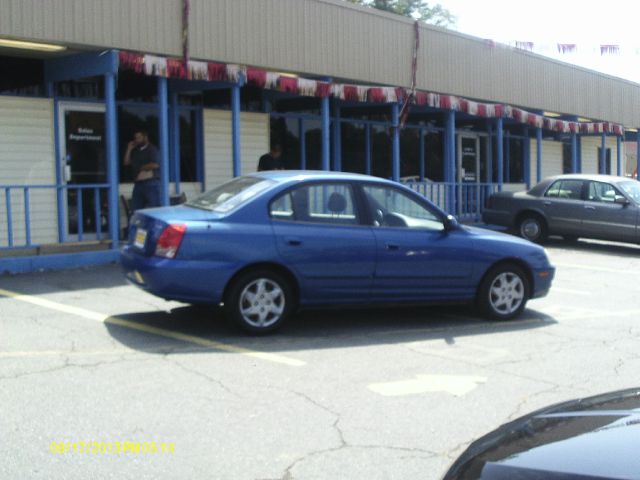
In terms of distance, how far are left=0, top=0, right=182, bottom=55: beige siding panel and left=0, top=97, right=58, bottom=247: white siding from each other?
196 cm

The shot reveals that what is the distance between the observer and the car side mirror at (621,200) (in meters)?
15.7

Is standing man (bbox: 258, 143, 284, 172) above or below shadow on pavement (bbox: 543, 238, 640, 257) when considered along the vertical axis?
above

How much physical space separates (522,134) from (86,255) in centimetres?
1690

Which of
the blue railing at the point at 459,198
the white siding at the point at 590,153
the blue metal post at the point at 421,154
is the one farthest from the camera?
the white siding at the point at 590,153

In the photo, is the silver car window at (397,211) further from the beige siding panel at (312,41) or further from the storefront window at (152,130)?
the storefront window at (152,130)

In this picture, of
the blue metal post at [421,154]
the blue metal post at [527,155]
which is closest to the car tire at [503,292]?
the blue metal post at [421,154]

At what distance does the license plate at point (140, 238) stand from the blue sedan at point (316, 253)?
12 mm

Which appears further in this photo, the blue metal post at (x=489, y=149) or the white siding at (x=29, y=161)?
the blue metal post at (x=489, y=149)

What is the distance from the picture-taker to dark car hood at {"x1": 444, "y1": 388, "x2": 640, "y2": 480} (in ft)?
8.72

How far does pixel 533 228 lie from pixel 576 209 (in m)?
0.98

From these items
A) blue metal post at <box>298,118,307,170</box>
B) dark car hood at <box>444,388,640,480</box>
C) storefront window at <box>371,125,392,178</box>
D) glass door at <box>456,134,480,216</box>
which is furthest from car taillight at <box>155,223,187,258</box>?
glass door at <box>456,134,480,216</box>

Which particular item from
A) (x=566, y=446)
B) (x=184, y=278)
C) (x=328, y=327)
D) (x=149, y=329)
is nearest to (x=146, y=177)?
(x=149, y=329)

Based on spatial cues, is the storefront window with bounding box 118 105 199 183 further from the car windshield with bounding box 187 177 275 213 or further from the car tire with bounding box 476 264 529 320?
the car tire with bounding box 476 264 529 320

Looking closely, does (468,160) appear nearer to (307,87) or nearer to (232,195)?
(307,87)
